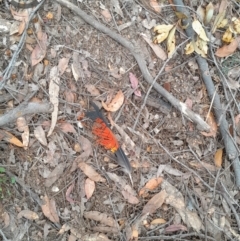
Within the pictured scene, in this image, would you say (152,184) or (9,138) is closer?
(9,138)

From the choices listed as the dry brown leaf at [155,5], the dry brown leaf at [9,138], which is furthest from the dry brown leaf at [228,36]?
the dry brown leaf at [9,138]

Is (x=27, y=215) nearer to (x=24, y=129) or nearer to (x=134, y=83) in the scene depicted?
(x=24, y=129)

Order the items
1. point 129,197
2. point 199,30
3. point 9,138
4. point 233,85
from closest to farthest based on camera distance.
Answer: point 9,138 → point 129,197 → point 199,30 → point 233,85

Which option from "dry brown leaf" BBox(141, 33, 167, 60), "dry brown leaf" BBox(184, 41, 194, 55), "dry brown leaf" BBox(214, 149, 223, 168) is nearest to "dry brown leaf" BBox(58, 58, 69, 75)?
"dry brown leaf" BBox(141, 33, 167, 60)

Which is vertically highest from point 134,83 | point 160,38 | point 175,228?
point 160,38

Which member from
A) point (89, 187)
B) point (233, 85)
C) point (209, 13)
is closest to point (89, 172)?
point (89, 187)

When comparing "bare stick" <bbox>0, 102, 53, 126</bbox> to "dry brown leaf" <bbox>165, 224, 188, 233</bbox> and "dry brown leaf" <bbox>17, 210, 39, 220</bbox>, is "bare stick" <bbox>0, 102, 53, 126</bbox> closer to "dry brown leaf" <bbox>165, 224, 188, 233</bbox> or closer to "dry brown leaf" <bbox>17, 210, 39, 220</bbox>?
"dry brown leaf" <bbox>17, 210, 39, 220</bbox>

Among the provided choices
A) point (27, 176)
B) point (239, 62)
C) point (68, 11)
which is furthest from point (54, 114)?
point (239, 62)

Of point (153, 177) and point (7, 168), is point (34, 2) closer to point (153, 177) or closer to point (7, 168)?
point (7, 168)
